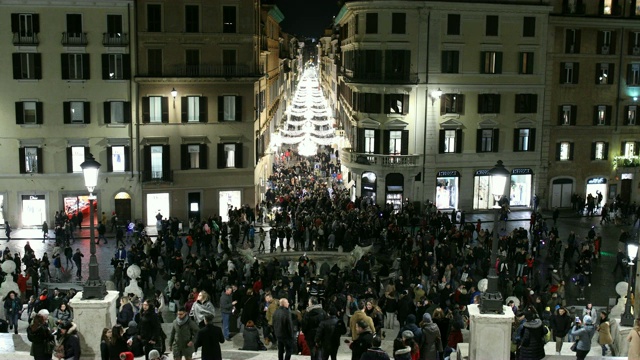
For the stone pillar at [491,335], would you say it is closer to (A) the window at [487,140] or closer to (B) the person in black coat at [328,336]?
(B) the person in black coat at [328,336]

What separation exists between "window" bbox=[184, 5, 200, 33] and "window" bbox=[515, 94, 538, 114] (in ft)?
66.4

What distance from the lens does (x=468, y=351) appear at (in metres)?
17.0

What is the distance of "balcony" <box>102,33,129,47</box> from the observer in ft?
142

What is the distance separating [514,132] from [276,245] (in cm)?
1879

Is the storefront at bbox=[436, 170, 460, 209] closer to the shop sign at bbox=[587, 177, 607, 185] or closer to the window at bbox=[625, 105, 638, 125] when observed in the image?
the shop sign at bbox=[587, 177, 607, 185]

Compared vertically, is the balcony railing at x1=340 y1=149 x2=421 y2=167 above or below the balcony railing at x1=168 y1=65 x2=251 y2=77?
below

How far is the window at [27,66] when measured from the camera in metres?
42.8

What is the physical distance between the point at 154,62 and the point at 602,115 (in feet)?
93.3

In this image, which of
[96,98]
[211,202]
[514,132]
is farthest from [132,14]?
[514,132]

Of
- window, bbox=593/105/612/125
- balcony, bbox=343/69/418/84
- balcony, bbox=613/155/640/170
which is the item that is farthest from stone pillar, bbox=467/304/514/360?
balcony, bbox=613/155/640/170

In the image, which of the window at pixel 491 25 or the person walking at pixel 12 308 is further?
the window at pixel 491 25

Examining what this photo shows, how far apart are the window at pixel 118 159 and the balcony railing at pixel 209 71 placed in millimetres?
5081

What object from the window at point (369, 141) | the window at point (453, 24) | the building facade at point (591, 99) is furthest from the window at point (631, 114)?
the window at point (369, 141)

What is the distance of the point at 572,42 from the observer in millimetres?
50062
